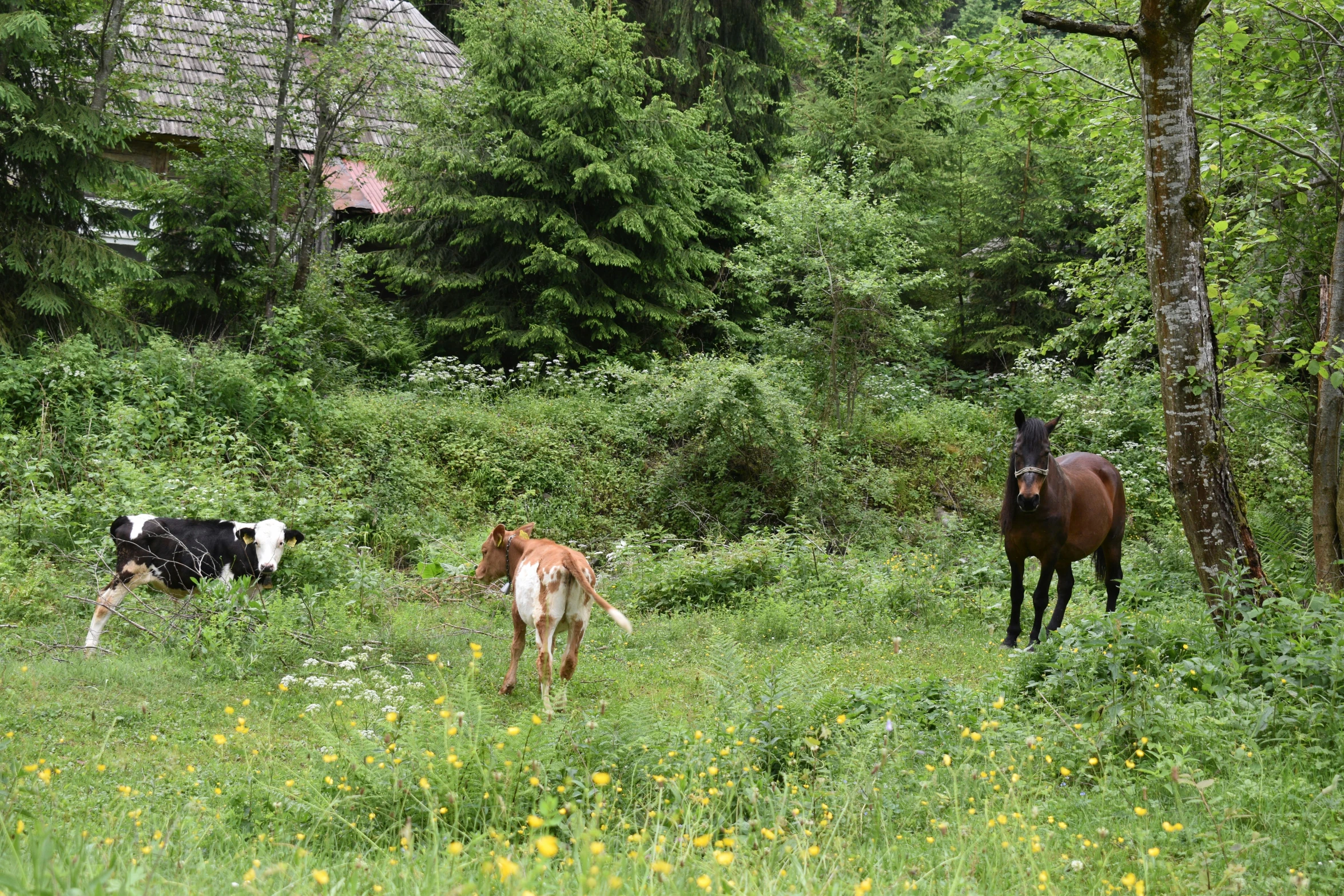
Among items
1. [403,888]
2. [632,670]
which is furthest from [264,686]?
[403,888]

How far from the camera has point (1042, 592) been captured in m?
8.34

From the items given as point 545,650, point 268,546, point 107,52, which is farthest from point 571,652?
point 107,52

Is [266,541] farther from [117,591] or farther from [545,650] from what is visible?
[545,650]

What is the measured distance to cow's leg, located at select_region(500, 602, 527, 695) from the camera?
A: 6.83 metres

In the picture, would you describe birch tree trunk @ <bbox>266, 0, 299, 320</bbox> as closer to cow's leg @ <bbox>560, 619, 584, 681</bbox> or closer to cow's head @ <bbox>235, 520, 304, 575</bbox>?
cow's head @ <bbox>235, 520, 304, 575</bbox>

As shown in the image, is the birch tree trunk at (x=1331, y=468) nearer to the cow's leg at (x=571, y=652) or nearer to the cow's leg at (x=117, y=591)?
the cow's leg at (x=571, y=652)

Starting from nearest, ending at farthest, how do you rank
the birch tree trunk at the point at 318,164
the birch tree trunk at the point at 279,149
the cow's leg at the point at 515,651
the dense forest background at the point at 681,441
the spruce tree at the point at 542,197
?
1. the dense forest background at the point at 681,441
2. the cow's leg at the point at 515,651
3. the birch tree trunk at the point at 279,149
4. the birch tree trunk at the point at 318,164
5. the spruce tree at the point at 542,197

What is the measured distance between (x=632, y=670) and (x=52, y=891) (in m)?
5.67

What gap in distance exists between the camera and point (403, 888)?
2.98 meters

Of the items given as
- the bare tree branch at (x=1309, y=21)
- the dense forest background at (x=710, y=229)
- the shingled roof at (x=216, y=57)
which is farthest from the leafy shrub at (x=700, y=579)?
the shingled roof at (x=216, y=57)

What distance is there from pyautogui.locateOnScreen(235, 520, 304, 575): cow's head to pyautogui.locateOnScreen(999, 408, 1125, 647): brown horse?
6.43 metres

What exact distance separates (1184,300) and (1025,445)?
1.95m

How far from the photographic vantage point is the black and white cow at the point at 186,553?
27.8 feet

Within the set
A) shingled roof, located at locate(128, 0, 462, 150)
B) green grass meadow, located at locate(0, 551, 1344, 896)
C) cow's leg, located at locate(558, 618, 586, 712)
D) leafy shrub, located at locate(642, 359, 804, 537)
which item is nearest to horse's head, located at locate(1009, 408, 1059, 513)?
green grass meadow, located at locate(0, 551, 1344, 896)
